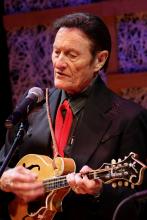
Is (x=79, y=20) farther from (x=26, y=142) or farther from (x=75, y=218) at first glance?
(x=75, y=218)

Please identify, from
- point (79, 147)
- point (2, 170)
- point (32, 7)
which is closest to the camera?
point (2, 170)

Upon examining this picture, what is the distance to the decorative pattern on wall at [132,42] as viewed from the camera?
3.44 m

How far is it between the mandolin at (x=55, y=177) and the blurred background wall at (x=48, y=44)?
1.21 m

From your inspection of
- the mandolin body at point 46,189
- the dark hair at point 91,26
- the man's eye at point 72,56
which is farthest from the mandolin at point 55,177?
the dark hair at point 91,26

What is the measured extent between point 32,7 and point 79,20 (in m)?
1.38

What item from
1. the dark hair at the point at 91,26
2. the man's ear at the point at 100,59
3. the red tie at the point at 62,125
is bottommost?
the red tie at the point at 62,125

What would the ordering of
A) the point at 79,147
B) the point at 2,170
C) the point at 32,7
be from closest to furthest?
the point at 2,170, the point at 79,147, the point at 32,7

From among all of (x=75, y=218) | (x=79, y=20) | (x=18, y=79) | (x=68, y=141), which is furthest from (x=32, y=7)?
(x=75, y=218)

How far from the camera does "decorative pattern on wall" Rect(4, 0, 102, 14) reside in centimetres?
372

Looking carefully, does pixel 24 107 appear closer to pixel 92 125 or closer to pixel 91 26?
pixel 92 125

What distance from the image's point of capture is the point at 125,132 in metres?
2.44

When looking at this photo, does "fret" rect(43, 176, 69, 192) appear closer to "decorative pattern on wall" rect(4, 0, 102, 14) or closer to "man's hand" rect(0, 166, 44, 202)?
"man's hand" rect(0, 166, 44, 202)

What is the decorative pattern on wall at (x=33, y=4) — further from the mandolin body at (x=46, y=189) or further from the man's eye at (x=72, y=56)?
the mandolin body at (x=46, y=189)

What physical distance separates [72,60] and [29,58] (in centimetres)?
141
